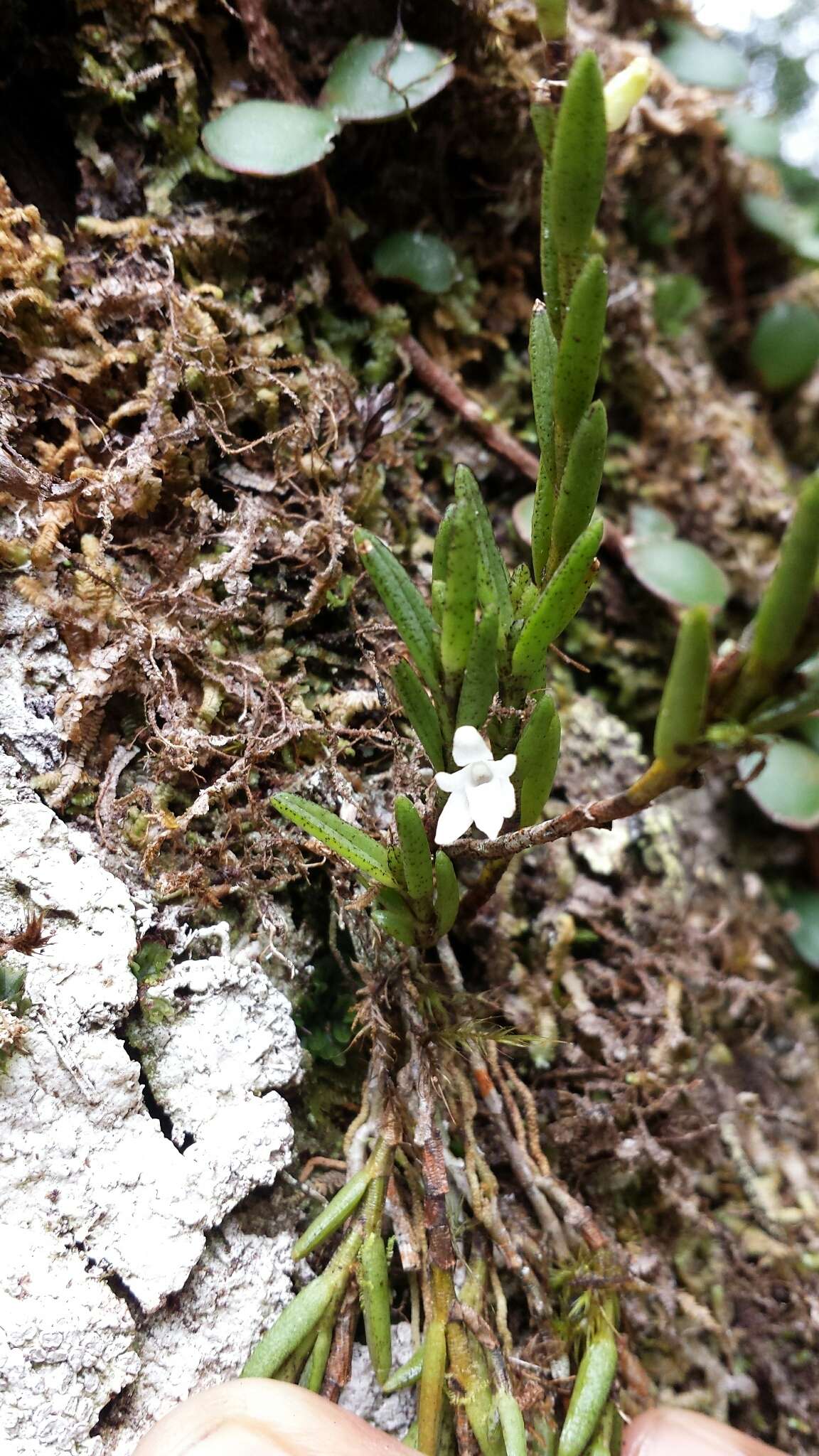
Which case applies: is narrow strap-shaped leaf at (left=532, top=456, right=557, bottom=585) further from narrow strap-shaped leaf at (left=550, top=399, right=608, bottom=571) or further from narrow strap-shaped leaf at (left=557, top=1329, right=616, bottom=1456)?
narrow strap-shaped leaf at (left=557, top=1329, right=616, bottom=1456)

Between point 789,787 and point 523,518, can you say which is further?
point 789,787

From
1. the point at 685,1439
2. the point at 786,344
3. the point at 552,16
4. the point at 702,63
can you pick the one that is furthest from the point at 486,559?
the point at 702,63

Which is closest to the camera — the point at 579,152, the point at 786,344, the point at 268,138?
the point at 579,152

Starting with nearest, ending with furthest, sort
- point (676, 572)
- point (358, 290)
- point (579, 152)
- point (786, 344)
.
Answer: point (579, 152) < point (358, 290) < point (676, 572) < point (786, 344)

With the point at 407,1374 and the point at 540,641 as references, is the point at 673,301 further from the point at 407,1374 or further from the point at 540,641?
the point at 407,1374

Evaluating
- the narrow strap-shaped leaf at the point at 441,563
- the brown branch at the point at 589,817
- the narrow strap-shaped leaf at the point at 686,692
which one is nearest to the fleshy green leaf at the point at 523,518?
the narrow strap-shaped leaf at the point at 441,563

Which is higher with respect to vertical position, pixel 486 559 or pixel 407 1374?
pixel 486 559

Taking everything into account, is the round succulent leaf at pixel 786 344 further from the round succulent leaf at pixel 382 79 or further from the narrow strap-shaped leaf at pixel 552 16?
the narrow strap-shaped leaf at pixel 552 16

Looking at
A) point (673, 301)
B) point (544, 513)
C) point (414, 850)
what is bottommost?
point (414, 850)
